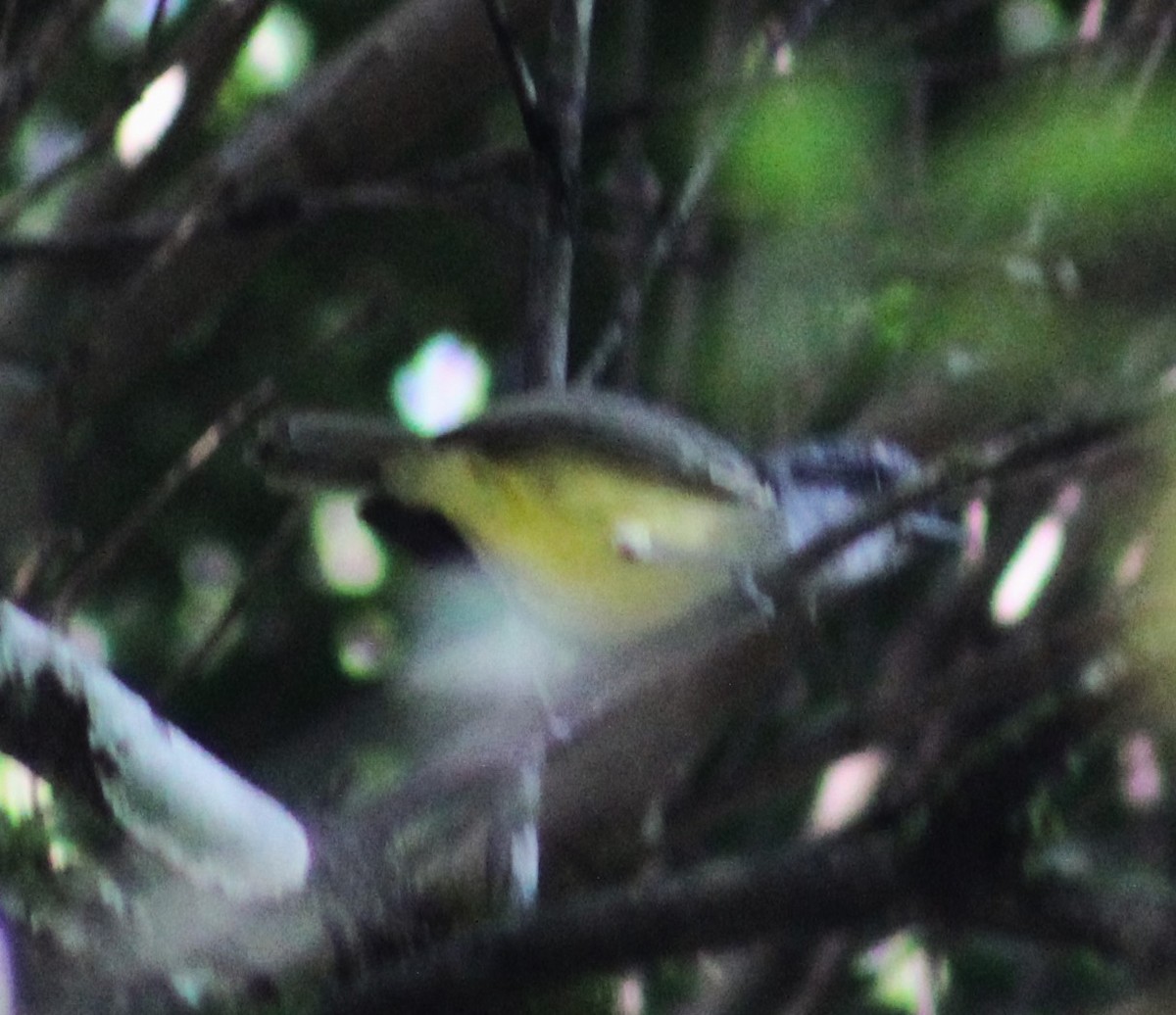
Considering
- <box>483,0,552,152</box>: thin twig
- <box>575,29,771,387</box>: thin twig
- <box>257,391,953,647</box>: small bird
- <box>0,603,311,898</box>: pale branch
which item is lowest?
<box>0,603,311,898</box>: pale branch

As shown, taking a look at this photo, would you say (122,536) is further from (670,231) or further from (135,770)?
(670,231)

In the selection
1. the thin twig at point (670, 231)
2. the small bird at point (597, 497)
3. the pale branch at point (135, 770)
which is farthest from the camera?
the thin twig at point (670, 231)

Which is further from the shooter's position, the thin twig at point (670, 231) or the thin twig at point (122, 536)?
the thin twig at point (670, 231)

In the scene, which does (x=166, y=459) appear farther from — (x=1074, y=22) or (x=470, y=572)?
(x=1074, y=22)

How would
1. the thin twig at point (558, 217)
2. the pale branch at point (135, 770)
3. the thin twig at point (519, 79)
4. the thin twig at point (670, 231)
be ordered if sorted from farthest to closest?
the thin twig at point (558, 217)
the thin twig at point (670, 231)
the thin twig at point (519, 79)
the pale branch at point (135, 770)

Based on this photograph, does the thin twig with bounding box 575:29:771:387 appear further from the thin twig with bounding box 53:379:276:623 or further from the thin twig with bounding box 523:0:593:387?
the thin twig with bounding box 53:379:276:623

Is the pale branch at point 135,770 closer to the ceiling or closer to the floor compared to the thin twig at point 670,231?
closer to the floor

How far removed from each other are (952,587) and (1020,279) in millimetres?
623

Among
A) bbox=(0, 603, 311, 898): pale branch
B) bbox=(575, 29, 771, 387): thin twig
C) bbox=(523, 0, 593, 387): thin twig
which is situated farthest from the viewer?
bbox=(523, 0, 593, 387): thin twig

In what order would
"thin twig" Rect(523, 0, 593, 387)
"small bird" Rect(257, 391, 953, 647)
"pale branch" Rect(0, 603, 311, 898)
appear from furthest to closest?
"thin twig" Rect(523, 0, 593, 387), "small bird" Rect(257, 391, 953, 647), "pale branch" Rect(0, 603, 311, 898)

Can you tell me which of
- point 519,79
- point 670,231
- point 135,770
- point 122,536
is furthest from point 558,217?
point 135,770

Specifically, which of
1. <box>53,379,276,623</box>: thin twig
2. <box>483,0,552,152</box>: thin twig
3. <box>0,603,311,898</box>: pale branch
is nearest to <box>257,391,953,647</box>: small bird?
<box>53,379,276,623</box>: thin twig

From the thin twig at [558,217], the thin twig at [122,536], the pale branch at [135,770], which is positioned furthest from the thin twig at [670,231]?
the pale branch at [135,770]

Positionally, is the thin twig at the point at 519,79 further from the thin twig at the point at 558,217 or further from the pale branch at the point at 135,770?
the pale branch at the point at 135,770
